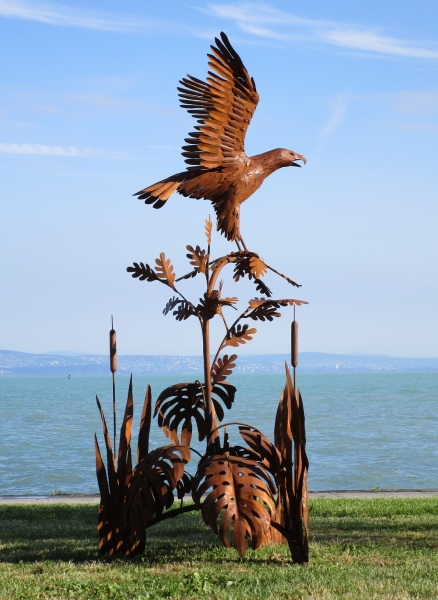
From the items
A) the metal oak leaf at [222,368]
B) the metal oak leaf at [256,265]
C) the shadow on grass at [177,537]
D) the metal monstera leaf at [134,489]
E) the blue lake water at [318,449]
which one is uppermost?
the metal oak leaf at [256,265]

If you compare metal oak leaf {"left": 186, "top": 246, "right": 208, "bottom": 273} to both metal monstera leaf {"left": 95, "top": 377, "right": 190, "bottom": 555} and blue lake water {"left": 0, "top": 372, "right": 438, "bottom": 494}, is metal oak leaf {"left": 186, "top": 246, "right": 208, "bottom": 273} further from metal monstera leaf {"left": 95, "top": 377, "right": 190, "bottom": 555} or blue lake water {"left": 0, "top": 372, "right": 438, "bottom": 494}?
blue lake water {"left": 0, "top": 372, "right": 438, "bottom": 494}

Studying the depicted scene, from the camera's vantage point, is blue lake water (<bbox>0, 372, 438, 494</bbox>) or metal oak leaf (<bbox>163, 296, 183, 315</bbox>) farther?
blue lake water (<bbox>0, 372, 438, 494</bbox>)

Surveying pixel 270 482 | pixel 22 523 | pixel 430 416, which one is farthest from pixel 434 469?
pixel 430 416

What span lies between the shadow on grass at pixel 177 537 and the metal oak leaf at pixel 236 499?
0.52 metres

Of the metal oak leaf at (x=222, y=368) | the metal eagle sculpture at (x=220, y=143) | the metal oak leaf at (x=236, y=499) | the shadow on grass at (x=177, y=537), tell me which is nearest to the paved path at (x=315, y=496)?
the shadow on grass at (x=177, y=537)

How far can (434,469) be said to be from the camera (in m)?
19.5

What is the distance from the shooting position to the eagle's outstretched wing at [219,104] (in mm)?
6516

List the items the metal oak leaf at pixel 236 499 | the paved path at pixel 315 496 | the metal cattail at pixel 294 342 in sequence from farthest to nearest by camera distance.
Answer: the paved path at pixel 315 496
the metal cattail at pixel 294 342
the metal oak leaf at pixel 236 499

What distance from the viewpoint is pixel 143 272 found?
6863 mm

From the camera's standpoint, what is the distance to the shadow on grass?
6445 millimetres

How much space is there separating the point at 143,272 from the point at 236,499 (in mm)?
2031

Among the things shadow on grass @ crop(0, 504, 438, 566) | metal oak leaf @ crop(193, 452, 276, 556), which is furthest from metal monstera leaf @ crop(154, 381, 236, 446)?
shadow on grass @ crop(0, 504, 438, 566)

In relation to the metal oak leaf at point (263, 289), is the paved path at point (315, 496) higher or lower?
lower

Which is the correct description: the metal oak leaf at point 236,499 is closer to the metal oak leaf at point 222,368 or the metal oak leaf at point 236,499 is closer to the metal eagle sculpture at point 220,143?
the metal oak leaf at point 222,368
